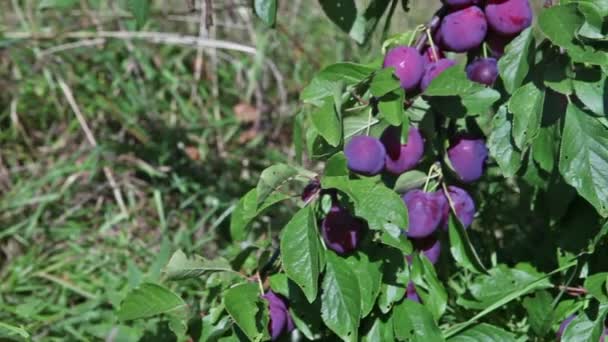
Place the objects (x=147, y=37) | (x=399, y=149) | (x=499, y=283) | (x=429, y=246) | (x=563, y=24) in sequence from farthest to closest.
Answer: (x=147, y=37)
(x=499, y=283)
(x=429, y=246)
(x=399, y=149)
(x=563, y=24)

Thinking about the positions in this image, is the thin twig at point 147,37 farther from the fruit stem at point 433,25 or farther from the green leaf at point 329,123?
the green leaf at point 329,123

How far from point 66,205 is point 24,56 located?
0.51 metres

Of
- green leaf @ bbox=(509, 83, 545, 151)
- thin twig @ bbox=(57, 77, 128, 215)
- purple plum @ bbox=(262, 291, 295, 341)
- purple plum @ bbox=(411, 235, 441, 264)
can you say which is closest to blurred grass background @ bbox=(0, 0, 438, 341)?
thin twig @ bbox=(57, 77, 128, 215)

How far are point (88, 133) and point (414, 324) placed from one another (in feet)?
4.11

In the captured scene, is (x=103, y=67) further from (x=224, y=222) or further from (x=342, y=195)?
(x=342, y=195)

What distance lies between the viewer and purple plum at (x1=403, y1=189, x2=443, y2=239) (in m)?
1.19

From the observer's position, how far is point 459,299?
140 cm

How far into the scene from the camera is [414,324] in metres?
1.24

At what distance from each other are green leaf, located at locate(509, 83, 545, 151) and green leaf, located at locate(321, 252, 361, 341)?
272 millimetres

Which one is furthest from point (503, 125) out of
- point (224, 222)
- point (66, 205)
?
point (66, 205)

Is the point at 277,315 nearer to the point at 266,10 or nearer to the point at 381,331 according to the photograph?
the point at 381,331

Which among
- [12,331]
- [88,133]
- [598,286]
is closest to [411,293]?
[598,286]

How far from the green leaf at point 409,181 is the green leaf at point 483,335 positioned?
9.4 inches

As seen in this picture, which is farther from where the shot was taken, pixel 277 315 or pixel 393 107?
pixel 277 315
